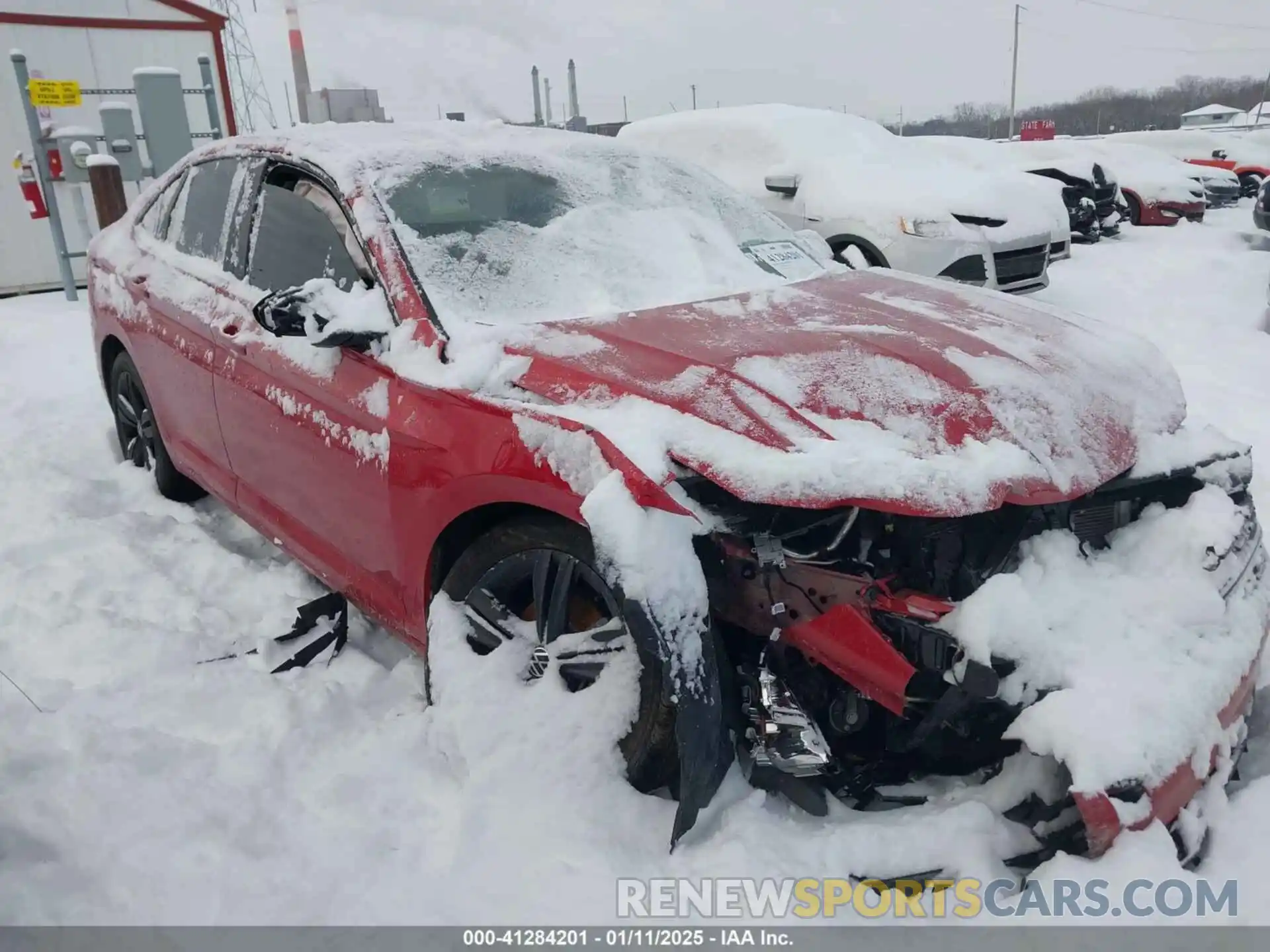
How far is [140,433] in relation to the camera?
14.3 feet

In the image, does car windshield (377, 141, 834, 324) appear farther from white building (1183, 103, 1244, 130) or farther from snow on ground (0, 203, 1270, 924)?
white building (1183, 103, 1244, 130)

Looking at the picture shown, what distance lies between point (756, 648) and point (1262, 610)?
3.93 ft

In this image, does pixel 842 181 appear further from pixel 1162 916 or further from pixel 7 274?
pixel 7 274

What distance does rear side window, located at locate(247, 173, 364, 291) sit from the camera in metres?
2.75

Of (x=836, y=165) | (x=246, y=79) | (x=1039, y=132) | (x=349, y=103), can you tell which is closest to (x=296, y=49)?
(x=246, y=79)

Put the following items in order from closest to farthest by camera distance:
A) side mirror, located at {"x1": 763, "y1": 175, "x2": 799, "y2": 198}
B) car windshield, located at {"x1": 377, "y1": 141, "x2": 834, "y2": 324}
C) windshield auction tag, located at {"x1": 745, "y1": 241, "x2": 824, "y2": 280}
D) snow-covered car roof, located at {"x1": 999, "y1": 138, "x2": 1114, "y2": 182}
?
car windshield, located at {"x1": 377, "y1": 141, "x2": 834, "y2": 324} < windshield auction tag, located at {"x1": 745, "y1": 241, "x2": 824, "y2": 280} < side mirror, located at {"x1": 763, "y1": 175, "x2": 799, "y2": 198} < snow-covered car roof, located at {"x1": 999, "y1": 138, "x2": 1114, "y2": 182}

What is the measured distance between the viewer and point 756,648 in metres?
2.17

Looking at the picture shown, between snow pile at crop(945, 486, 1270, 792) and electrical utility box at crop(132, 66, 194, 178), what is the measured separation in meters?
9.59

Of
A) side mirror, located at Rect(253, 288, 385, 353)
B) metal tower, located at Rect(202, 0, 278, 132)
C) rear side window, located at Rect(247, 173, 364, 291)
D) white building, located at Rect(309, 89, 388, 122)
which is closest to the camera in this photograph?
side mirror, located at Rect(253, 288, 385, 353)

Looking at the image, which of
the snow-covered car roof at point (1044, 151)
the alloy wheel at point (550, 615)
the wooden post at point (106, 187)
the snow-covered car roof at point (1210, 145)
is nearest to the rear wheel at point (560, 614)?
the alloy wheel at point (550, 615)

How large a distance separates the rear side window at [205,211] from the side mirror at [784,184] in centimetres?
461

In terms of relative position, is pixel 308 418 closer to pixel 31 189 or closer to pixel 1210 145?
pixel 31 189

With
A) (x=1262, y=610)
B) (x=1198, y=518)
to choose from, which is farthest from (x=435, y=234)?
(x=1262, y=610)

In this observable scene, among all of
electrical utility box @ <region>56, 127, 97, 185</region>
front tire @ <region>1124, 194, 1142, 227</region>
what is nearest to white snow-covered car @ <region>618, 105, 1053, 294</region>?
electrical utility box @ <region>56, 127, 97, 185</region>
